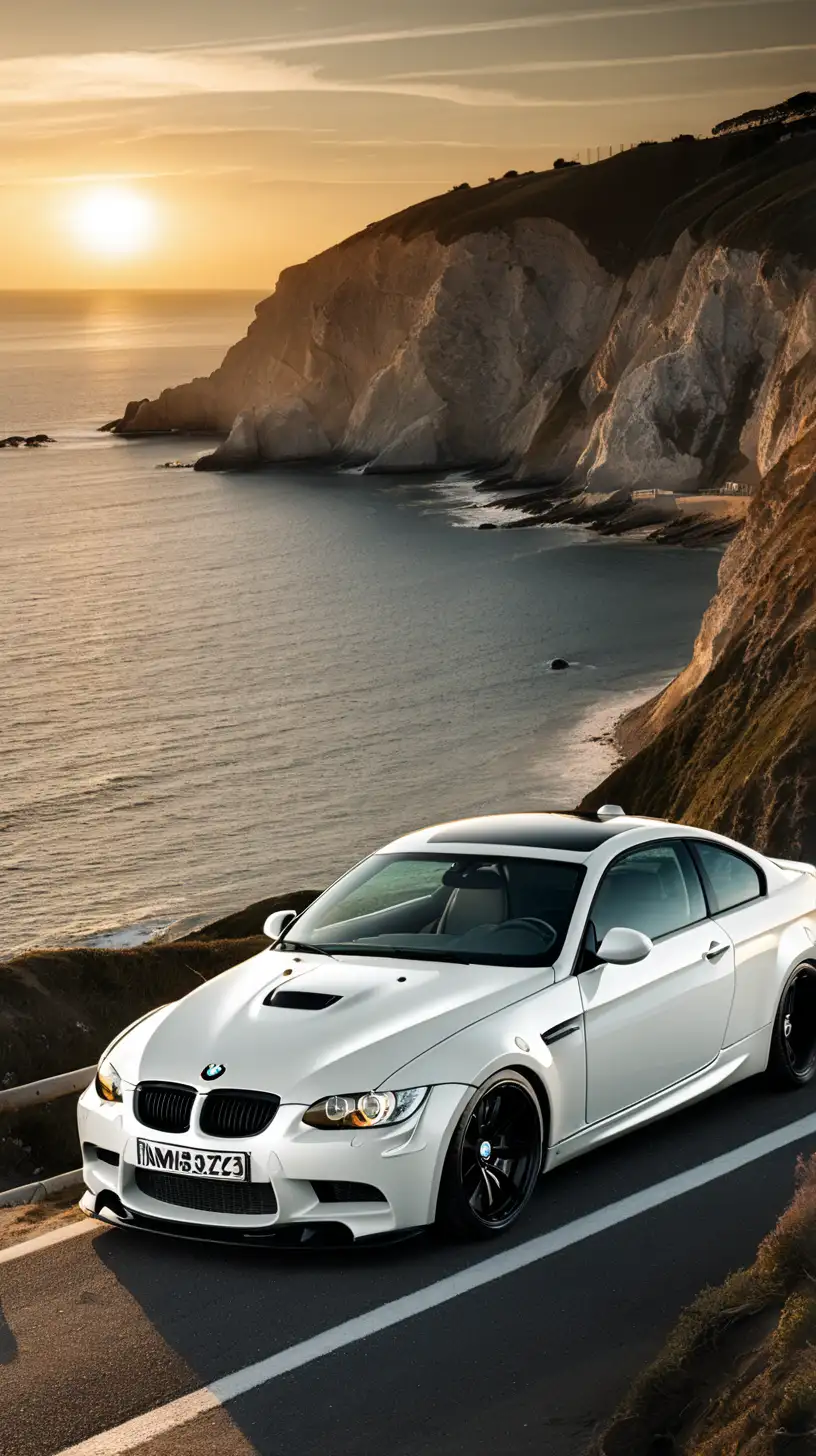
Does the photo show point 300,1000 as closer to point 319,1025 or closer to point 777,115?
point 319,1025

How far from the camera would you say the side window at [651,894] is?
7.68m

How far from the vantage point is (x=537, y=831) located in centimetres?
811

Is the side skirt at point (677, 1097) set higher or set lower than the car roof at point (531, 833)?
lower

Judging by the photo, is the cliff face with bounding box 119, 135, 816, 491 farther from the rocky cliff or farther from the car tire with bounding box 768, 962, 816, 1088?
the car tire with bounding box 768, 962, 816, 1088

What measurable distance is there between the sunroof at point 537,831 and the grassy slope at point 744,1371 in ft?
8.60

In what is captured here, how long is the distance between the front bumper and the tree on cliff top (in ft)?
423

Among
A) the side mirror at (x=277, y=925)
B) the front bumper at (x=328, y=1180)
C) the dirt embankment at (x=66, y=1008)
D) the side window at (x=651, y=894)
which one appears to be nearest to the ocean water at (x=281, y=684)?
the dirt embankment at (x=66, y=1008)

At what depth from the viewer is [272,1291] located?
6348mm

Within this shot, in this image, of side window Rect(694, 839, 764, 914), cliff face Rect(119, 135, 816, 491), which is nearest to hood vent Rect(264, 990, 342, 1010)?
side window Rect(694, 839, 764, 914)

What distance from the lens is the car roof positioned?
7910mm

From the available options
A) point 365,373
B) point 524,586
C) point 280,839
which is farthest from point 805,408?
point 365,373

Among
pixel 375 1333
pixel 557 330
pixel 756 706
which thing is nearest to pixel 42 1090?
pixel 375 1333

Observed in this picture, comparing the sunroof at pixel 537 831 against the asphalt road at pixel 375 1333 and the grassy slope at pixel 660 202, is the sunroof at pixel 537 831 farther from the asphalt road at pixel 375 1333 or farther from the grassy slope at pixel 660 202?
the grassy slope at pixel 660 202

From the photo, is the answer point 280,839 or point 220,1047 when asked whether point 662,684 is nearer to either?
point 280,839
